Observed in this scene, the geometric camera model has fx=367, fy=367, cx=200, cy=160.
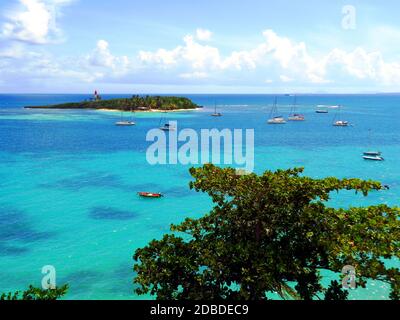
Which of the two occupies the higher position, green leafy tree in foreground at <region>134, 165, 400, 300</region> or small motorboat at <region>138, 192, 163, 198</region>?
green leafy tree in foreground at <region>134, 165, 400, 300</region>

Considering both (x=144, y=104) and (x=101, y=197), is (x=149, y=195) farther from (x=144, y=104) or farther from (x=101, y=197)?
(x=144, y=104)

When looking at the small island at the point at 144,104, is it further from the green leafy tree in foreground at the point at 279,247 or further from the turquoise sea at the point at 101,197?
the green leafy tree in foreground at the point at 279,247

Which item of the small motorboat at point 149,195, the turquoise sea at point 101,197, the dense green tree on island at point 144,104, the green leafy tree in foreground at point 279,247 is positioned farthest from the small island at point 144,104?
the green leafy tree in foreground at point 279,247

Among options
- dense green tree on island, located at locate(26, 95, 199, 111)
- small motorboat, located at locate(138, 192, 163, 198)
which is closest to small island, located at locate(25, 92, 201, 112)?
dense green tree on island, located at locate(26, 95, 199, 111)

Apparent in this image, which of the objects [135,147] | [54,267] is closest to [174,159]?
[135,147]

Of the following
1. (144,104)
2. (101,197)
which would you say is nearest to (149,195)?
(101,197)

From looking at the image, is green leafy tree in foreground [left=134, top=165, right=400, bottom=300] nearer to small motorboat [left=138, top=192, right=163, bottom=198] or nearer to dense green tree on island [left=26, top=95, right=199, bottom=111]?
small motorboat [left=138, top=192, right=163, bottom=198]

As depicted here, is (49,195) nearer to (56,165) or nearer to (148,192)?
(148,192)

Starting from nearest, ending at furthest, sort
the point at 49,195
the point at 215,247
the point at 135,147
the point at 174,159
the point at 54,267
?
the point at 215,247 < the point at 54,267 < the point at 49,195 < the point at 174,159 < the point at 135,147
